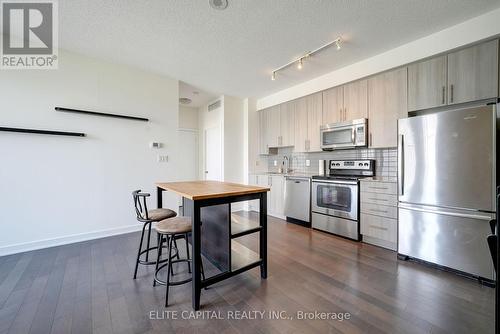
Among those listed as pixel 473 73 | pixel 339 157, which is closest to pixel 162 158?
pixel 339 157

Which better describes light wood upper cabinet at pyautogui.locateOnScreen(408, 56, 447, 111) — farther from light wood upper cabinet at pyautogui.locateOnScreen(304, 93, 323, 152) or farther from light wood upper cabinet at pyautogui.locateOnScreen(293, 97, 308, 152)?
light wood upper cabinet at pyautogui.locateOnScreen(293, 97, 308, 152)

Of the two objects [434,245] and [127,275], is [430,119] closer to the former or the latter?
[434,245]

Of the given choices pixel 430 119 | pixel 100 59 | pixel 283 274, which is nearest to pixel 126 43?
pixel 100 59

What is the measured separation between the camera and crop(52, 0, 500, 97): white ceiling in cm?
216

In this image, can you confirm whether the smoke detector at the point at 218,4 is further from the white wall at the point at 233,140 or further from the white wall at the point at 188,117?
the white wall at the point at 188,117

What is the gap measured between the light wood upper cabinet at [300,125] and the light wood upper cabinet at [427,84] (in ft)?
5.69

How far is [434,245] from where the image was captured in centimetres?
234

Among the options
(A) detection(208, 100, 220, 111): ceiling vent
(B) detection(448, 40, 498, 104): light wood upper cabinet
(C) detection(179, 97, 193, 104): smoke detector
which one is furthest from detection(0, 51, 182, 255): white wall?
(B) detection(448, 40, 498, 104): light wood upper cabinet

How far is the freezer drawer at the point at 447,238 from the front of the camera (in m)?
2.06

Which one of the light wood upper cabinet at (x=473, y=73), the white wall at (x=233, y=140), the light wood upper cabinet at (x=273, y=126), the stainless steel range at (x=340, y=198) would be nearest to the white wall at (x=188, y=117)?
the white wall at (x=233, y=140)

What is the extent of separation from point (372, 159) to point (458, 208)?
1379 mm

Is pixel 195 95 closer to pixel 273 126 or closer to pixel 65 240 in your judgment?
pixel 273 126

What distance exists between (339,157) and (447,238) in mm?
1972

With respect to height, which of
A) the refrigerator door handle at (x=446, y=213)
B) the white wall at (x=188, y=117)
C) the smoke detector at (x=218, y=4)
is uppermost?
the smoke detector at (x=218, y=4)
